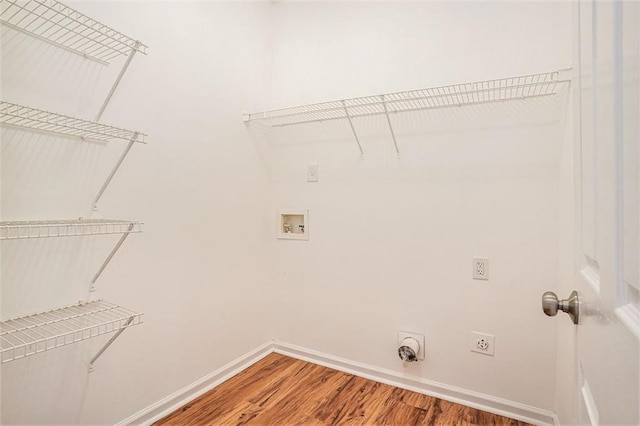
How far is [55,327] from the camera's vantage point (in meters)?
1.19

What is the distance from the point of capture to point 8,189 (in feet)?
3.69

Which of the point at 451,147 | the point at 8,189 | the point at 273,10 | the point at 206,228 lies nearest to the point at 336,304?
the point at 206,228

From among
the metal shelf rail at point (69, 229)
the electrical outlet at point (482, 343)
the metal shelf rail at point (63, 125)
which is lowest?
the electrical outlet at point (482, 343)

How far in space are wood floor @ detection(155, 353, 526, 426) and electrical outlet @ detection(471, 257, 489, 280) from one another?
694mm

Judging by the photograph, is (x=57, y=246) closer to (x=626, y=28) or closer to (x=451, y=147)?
(x=626, y=28)

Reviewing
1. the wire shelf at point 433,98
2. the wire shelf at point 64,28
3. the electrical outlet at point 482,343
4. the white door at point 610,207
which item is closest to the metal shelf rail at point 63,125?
the wire shelf at point 64,28

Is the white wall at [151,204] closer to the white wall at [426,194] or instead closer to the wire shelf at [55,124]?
the wire shelf at [55,124]

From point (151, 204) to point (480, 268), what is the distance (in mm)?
1704

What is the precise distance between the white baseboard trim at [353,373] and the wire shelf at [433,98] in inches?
60.5

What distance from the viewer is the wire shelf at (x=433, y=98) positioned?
5.06 ft

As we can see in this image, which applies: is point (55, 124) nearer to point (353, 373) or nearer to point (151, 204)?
point (151, 204)

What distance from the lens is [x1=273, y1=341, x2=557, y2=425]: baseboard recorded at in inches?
62.9

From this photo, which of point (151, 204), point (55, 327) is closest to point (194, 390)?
point (55, 327)

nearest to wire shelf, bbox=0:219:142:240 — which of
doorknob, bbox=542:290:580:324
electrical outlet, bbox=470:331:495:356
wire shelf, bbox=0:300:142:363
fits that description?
wire shelf, bbox=0:300:142:363
